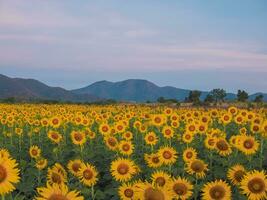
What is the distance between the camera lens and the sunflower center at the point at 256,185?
6.72 m

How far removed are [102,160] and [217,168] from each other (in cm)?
277

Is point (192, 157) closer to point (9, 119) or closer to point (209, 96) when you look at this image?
point (9, 119)

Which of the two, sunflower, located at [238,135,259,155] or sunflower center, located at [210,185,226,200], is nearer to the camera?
sunflower center, located at [210,185,226,200]

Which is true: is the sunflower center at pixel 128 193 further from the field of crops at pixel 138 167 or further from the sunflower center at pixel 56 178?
the sunflower center at pixel 56 178

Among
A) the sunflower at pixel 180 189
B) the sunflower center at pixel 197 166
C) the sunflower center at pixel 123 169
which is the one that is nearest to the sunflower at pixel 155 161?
the sunflower center at pixel 197 166

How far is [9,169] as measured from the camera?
5250 millimetres

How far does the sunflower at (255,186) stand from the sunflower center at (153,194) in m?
1.91

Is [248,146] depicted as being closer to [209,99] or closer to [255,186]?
[255,186]

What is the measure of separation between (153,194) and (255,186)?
6.91 feet

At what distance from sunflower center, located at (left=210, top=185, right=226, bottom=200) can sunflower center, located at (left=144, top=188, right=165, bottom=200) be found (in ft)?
4.89

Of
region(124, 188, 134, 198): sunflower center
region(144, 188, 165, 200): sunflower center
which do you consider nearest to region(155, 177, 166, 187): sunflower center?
region(124, 188, 134, 198): sunflower center

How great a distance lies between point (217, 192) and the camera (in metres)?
6.57

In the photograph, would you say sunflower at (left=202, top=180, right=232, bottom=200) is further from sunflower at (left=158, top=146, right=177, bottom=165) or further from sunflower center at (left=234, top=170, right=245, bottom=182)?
sunflower at (left=158, top=146, right=177, bottom=165)

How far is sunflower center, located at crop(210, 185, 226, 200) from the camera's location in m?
6.54
